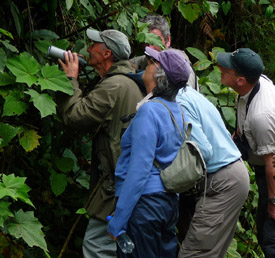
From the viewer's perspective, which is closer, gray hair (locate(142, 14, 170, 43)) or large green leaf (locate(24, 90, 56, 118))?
large green leaf (locate(24, 90, 56, 118))

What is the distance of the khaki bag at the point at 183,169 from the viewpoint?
3.07 m

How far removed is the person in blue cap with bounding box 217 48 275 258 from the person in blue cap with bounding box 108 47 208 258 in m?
1.04

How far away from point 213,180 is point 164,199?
66 cm

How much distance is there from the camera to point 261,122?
158 inches

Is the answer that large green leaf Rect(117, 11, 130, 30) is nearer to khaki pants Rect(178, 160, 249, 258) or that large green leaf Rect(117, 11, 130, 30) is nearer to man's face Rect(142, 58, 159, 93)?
man's face Rect(142, 58, 159, 93)

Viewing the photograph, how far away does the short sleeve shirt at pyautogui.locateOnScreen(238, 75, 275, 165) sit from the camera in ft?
13.1

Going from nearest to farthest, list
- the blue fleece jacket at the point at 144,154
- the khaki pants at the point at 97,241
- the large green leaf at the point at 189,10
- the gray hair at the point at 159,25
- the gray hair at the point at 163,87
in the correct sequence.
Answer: the blue fleece jacket at the point at 144,154, the gray hair at the point at 163,87, the khaki pants at the point at 97,241, the gray hair at the point at 159,25, the large green leaf at the point at 189,10

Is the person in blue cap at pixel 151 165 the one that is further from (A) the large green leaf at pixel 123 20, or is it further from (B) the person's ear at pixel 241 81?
(A) the large green leaf at pixel 123 20

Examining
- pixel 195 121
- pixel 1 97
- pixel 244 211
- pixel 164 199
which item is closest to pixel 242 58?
pixel 195 121

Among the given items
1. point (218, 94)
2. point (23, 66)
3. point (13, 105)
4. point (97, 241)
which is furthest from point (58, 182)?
point (218, 94)

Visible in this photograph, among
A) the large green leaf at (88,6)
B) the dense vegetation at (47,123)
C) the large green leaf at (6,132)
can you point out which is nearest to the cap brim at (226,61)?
the dense vegetation at (47,123)

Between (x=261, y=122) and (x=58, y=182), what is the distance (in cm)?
153

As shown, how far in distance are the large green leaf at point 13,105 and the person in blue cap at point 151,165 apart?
77 centimetres

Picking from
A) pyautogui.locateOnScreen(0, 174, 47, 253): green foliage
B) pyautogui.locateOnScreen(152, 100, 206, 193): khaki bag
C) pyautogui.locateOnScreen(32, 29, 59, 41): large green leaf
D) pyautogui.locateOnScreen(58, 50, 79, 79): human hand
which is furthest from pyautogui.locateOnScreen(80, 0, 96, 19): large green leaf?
pyautogui.locateOnScreen(0, 174, 47, 253): green foliage
